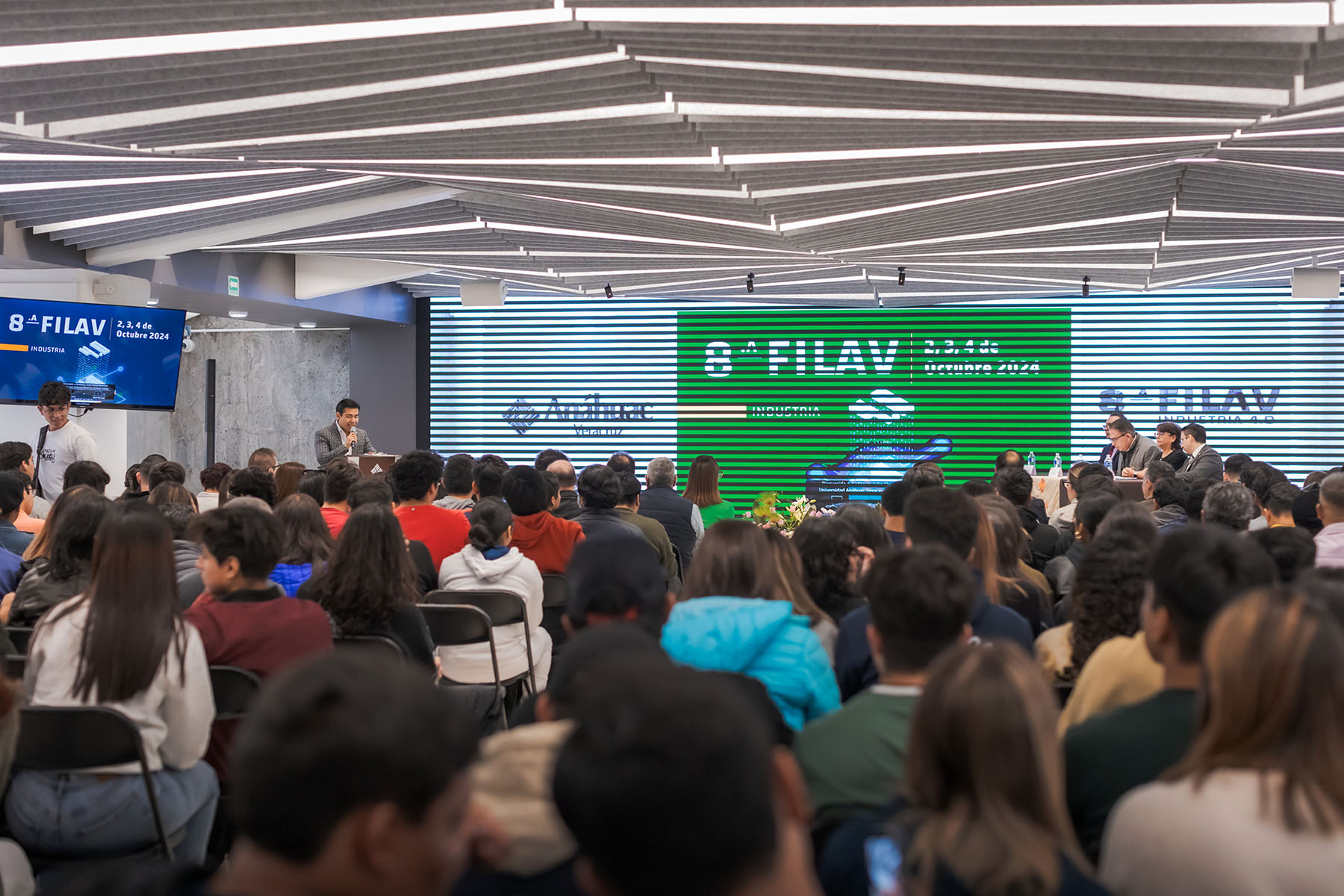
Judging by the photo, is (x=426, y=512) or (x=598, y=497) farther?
(x=598, y=497)

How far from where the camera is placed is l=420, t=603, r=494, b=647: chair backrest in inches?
189

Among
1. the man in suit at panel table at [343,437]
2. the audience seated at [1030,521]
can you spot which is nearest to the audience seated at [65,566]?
the audience seated at [1030,521]

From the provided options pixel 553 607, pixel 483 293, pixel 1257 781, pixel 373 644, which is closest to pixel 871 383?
pixel 483 293

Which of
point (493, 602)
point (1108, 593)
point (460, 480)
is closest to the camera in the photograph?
point (1108, 593)

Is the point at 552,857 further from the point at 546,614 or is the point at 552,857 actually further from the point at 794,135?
the point at 794,135

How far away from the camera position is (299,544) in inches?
192

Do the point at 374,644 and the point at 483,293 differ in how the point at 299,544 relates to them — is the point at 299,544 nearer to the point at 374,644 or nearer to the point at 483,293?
the point at 374,644

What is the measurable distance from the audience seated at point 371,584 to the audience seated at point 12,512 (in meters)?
2.01

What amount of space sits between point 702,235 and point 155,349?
4669mm

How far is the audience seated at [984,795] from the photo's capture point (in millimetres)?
1546

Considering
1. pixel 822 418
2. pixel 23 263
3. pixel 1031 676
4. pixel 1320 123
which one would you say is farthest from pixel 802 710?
pixel 822 418

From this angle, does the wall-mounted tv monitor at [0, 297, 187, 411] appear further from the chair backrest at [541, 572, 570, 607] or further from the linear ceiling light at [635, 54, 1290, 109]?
the linear ceiling light at [635, 54, 1290, 109]

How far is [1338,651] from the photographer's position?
5.54 feet

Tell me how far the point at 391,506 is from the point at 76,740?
2.22 metres
